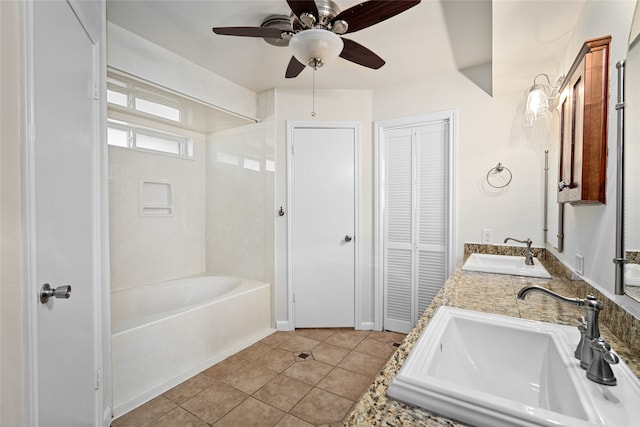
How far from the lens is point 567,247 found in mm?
1744

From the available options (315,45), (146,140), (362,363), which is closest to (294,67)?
(315,45)

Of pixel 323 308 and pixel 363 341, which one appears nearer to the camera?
pixel 363 341

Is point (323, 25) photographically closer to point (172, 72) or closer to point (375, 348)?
point (172, 72)

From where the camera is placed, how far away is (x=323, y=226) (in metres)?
3.13

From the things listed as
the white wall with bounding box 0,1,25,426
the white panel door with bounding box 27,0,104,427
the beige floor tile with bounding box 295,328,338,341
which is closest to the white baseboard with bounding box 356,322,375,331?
the beige floor tile with bounding box 295,328,338,341

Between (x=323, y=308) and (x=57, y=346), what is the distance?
2307 millimetres

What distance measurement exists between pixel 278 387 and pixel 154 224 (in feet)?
6.91

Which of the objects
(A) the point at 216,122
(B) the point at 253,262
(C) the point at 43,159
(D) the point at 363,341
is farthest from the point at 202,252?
(C) the point at 43,159

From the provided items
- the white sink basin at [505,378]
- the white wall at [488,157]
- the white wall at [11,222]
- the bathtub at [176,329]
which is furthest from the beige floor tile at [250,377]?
the white wall at [488,157]

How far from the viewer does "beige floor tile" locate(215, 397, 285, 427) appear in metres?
1.79

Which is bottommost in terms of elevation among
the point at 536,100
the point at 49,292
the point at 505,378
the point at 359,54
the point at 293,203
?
the point at 505,378

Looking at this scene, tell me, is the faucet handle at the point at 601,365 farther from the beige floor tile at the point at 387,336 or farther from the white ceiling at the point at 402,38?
the beige floor tile at the point at 387,336

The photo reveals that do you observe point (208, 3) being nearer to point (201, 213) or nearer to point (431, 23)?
point (431, 23)

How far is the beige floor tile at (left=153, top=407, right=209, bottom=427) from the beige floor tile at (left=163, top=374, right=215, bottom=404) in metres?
0.12
